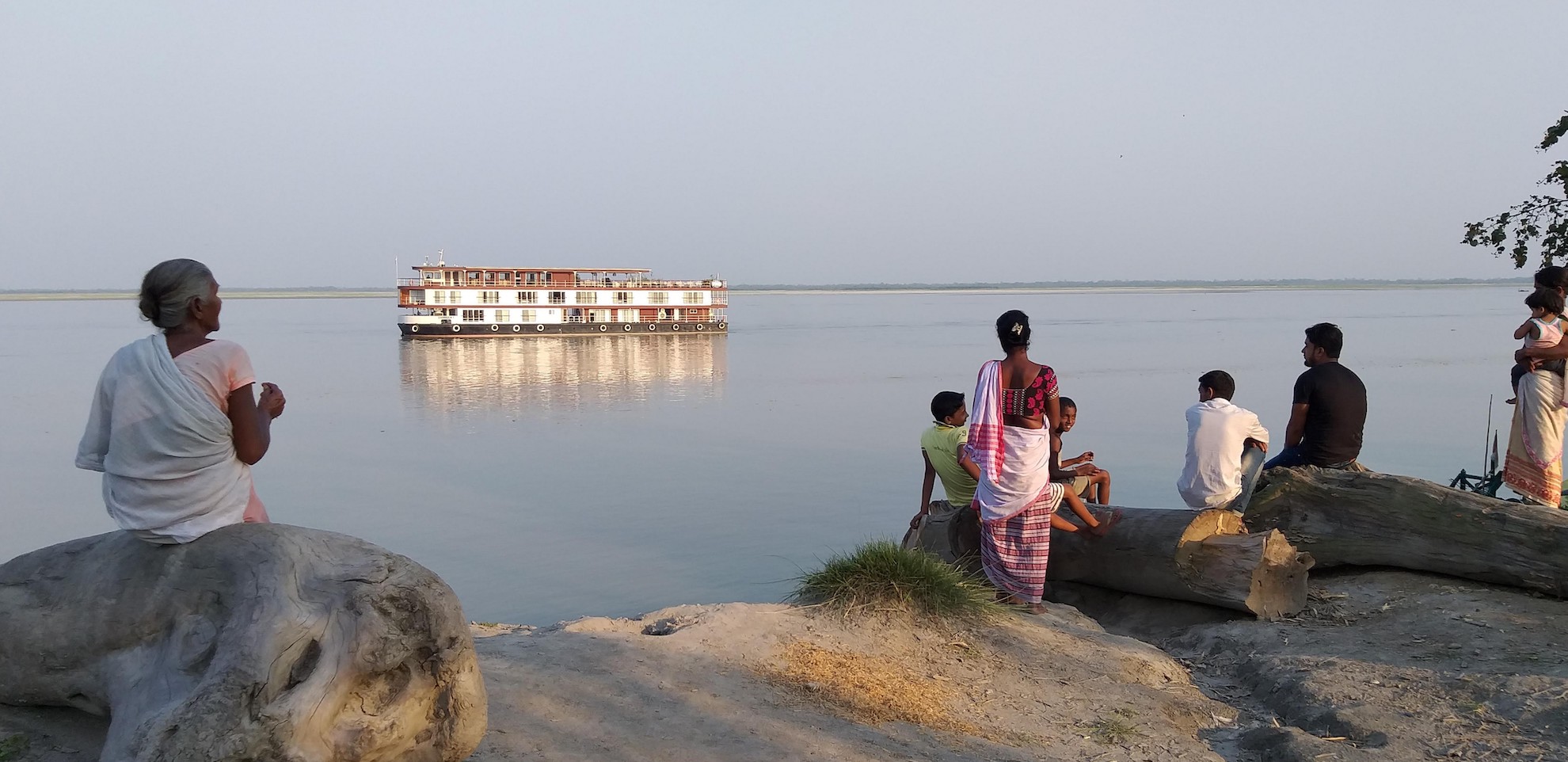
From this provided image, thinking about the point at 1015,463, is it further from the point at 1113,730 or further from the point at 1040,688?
the point at 1113,730

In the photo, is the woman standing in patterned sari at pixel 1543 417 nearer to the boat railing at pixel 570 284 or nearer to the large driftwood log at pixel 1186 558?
the large driftwood log at pixel 1186 558

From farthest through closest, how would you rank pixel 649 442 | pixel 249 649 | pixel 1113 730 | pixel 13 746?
pixel 649 442
pixel 1113 730
pixel 13 746
pixel 249 649

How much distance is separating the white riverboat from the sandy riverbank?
1908 inches

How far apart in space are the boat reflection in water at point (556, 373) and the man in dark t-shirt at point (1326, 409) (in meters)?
17.8

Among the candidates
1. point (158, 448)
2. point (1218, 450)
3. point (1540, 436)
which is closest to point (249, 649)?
point (158, 448)

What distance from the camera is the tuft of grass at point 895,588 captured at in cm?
550

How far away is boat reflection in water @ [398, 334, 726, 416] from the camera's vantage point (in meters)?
25.2

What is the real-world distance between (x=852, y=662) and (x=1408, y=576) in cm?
368

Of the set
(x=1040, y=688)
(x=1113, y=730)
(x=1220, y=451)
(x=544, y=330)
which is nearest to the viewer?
(x=1113, y=730)

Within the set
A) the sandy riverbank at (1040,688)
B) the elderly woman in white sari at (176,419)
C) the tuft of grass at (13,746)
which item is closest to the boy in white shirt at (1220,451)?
the sandy riverbank at (1040,688)

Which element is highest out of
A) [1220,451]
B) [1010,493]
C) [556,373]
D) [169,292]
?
[169,292]

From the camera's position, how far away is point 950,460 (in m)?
6.88

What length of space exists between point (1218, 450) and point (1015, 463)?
1.57 metres

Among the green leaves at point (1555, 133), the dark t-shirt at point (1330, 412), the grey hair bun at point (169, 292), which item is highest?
the green leaves at point (1555, 133)
